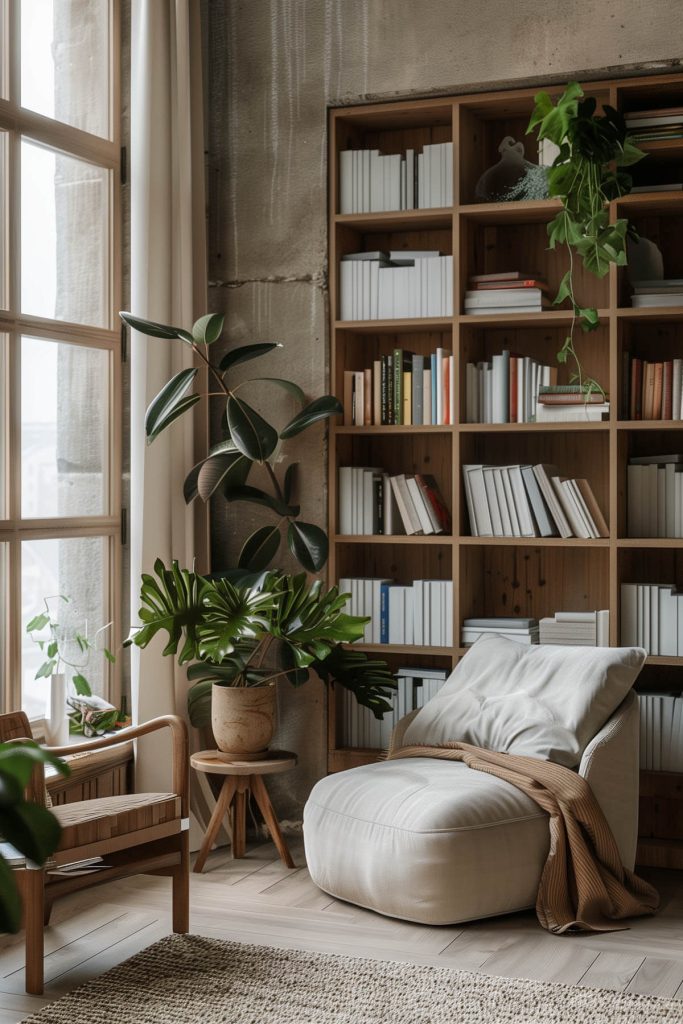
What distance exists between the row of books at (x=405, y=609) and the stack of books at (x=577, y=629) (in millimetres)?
376

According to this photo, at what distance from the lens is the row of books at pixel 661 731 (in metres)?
4.13

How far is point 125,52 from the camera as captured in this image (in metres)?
4.40

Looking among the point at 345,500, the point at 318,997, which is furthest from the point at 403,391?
the point at 318,997

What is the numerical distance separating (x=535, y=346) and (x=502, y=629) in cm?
117

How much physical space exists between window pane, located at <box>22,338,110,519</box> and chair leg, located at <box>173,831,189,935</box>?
1.29 m

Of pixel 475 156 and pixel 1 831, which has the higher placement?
pixel 475 156

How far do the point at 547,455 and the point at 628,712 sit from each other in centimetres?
125

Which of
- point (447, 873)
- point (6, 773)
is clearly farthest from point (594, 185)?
point (6, 773)

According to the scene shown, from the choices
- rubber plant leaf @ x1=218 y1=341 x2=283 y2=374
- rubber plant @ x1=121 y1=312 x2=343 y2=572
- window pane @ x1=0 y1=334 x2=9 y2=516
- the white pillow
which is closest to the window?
window pane @ x1=0 y1=334 x2=9 y2=516

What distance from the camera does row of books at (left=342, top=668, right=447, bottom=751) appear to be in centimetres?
449

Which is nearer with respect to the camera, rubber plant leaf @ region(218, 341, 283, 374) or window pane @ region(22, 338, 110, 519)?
window pane @ region(22, 338, 110, 519)

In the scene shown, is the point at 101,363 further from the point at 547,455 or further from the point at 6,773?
the point at 6,773

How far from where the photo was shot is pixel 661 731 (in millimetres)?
4164

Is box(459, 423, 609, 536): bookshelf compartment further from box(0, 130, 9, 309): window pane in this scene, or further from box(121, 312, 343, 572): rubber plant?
box(0, 130, 9, 309): window pane
